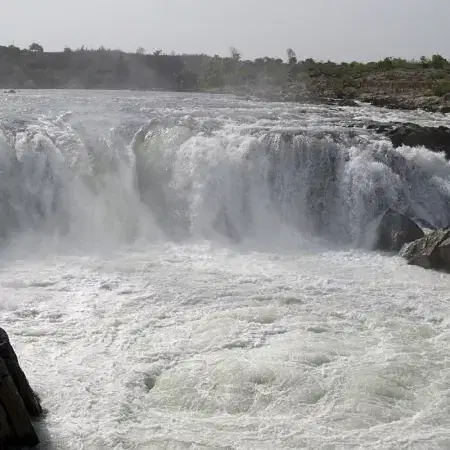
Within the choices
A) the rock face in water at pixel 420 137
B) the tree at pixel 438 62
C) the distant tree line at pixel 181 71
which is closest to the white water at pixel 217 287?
the rock face in water at pixel 420 137

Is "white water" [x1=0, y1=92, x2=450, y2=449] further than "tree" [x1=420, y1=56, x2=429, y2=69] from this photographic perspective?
No

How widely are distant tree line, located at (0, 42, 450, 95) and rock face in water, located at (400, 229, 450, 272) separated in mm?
23475

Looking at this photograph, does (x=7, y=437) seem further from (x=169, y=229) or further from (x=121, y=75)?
(x=121, y=75)

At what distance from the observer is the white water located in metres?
5.00

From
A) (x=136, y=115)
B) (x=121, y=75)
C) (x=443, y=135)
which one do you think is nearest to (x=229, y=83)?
(x=121, y=75)

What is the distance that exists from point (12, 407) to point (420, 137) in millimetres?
11531

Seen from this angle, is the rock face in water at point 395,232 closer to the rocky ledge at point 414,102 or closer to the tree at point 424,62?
the rocky ledge at point 414,102

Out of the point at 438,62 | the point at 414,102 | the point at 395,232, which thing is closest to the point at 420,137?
the point at 395,232

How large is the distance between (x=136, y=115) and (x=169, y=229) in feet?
19.9

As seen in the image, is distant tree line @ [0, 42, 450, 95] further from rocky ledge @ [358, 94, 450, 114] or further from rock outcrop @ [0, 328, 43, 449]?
rock outcrop @ [0, 328, 43, 449]

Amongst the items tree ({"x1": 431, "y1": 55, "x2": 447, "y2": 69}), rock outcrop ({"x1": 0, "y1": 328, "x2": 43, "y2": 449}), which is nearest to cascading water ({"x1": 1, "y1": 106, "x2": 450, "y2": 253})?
rock outcrop ({"x1": 0, "y1": 328, "x2": 43, "y2": 449})

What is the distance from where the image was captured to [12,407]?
4.41 metres

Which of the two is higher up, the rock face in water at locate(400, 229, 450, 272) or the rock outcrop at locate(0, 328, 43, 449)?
the rock face in water at locate(400, 229, 450, 272)

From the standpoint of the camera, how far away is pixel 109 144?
508 inches
